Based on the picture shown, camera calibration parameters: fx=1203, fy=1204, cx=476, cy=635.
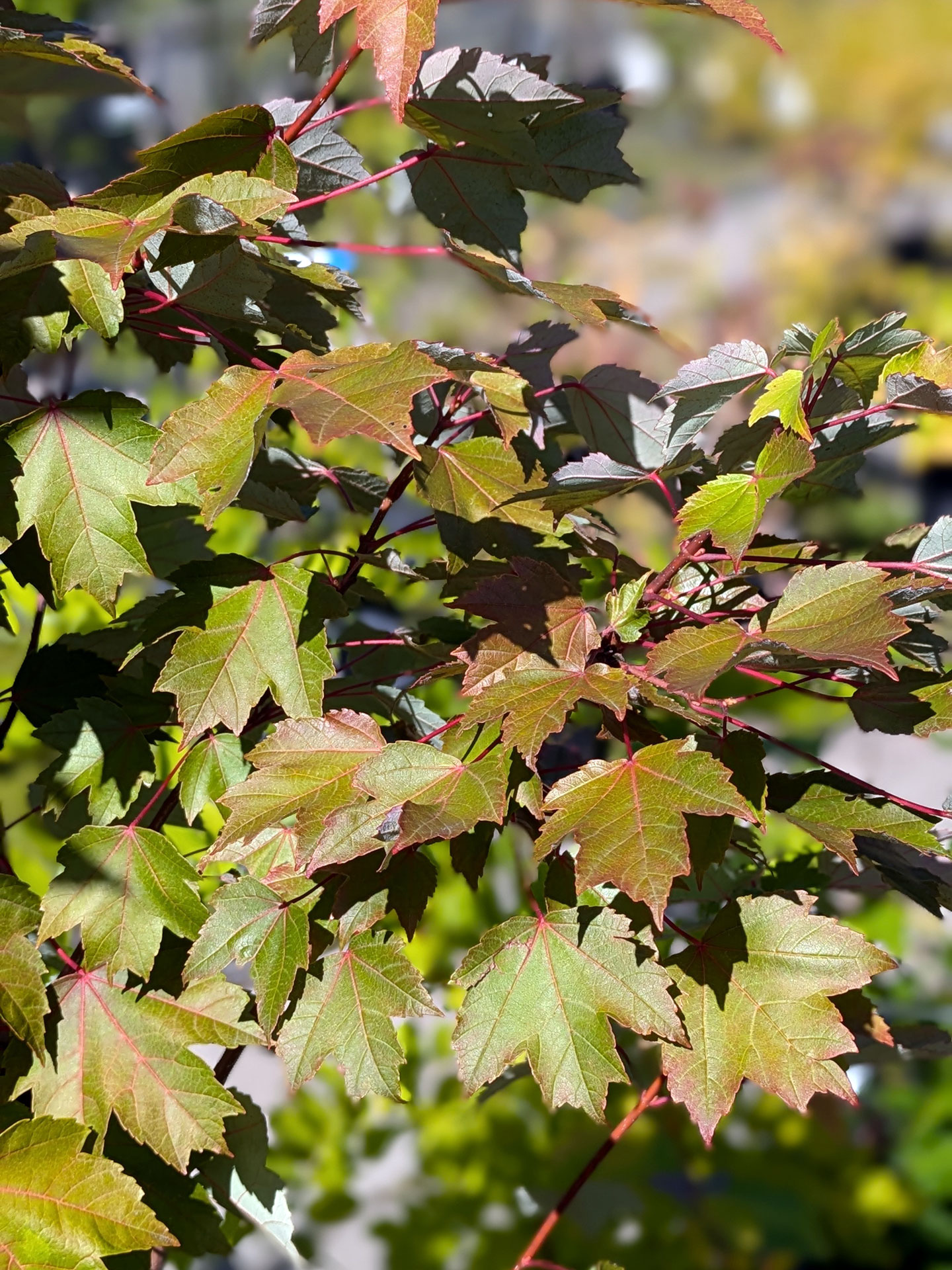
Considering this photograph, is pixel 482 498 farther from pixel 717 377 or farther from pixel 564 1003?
pixel 564 1003

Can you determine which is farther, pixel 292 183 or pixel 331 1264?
pixel 331 1264

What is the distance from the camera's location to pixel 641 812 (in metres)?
0.59

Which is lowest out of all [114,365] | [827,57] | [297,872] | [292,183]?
[827,57]

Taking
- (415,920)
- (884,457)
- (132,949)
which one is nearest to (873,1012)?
(415,920)

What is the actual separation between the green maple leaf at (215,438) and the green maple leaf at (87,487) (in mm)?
64

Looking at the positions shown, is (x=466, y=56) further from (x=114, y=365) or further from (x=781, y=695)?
(x=114, y=365)

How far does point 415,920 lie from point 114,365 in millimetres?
2497

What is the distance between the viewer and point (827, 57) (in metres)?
6.93

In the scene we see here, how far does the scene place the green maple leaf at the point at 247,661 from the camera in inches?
26.6

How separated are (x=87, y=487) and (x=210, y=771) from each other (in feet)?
0.64

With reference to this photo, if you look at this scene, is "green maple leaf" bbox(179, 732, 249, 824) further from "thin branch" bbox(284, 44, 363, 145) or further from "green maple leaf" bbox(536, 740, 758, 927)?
"thin branch" bbox(284, 44, 363, 145)

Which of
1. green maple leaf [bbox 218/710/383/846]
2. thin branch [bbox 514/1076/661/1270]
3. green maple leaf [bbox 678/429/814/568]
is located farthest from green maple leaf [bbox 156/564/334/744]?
thin branch [bbox 514/1076/661/1270]

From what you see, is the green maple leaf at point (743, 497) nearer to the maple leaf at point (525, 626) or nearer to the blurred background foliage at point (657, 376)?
the maple leaf at point (525, 626)

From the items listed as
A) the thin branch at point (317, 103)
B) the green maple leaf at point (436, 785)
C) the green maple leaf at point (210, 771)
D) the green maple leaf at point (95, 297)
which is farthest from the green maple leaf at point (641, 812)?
the thin branch at point (317, 103)
